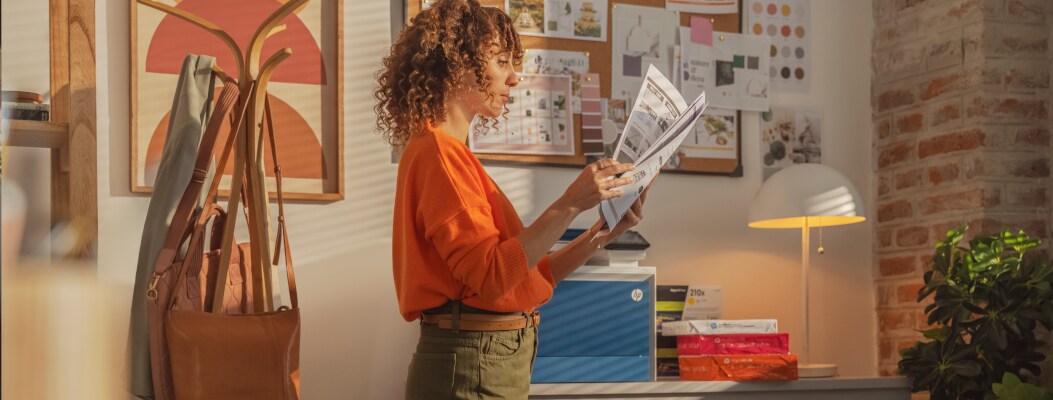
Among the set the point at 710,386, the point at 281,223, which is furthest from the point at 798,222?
the point at 281,223

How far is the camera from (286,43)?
2.84 m

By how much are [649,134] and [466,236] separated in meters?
0.44

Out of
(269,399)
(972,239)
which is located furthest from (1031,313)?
(269,399)

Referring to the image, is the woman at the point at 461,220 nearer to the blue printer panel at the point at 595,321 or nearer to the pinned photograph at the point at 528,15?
the blue printer panel at the point at 595,321

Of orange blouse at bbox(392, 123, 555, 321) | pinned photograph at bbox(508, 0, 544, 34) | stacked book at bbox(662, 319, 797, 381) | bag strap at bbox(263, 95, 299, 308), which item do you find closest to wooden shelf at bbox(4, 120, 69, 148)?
bag strap at bbox(263, 95, 299, 308)

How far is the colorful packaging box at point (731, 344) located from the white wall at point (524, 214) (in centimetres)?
42

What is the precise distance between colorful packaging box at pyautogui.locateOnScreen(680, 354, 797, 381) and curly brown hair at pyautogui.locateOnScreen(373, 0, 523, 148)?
1.28m

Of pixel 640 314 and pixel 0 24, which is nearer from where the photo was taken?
pixel 0 24

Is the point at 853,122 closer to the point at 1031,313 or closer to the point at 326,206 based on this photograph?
the point at 1031,313

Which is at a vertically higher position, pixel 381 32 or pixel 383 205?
pixel 381 32

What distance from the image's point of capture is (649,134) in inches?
75.7

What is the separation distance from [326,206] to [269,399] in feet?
3.44

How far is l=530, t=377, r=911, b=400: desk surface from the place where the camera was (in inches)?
103

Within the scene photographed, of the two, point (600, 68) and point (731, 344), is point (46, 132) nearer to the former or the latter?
point (600, 68)
